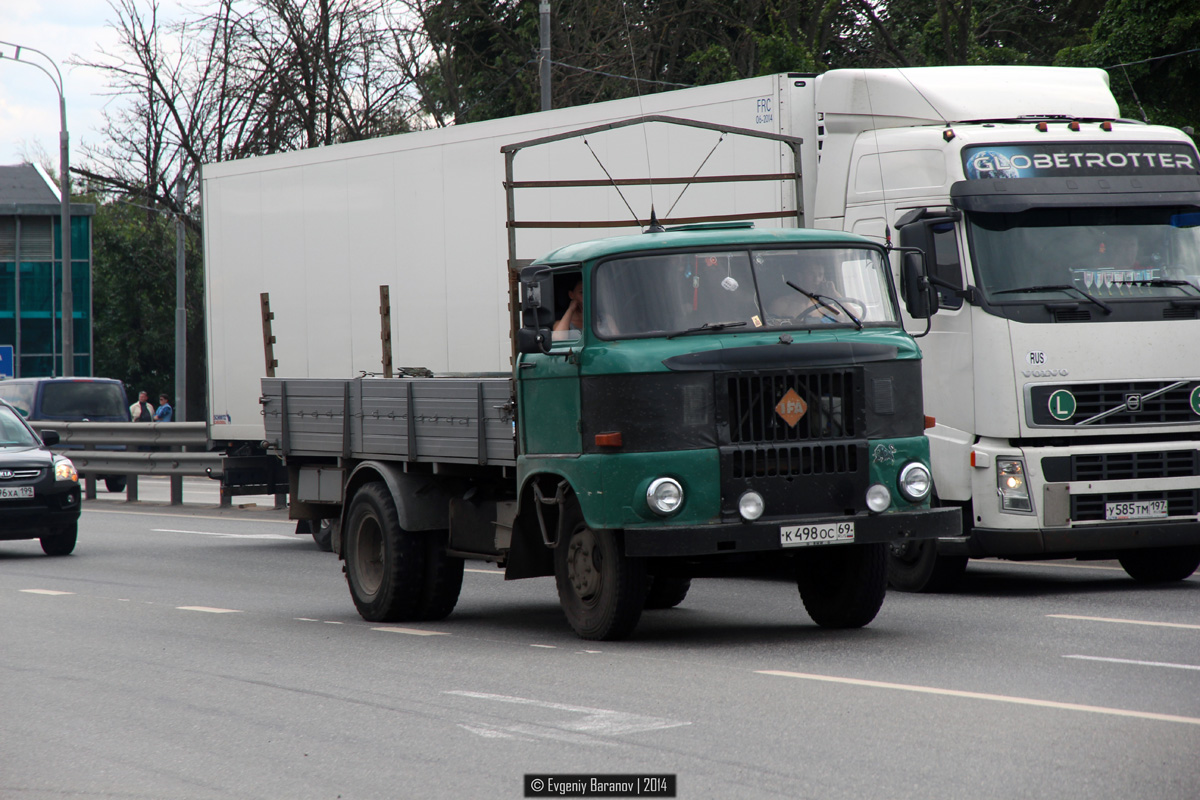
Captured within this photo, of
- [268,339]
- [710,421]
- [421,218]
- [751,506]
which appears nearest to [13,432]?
[268,339]

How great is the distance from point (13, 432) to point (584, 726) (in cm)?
1275

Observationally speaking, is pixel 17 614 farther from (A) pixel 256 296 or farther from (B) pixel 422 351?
→ (A) pixel 256 296

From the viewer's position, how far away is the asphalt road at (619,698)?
635cm

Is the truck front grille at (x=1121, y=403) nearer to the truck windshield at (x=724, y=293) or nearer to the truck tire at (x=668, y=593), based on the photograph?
the truck windshield at (x=724, y=293)

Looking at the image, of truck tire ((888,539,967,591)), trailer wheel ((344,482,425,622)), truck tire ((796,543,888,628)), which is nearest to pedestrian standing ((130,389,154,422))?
trailer wheel ((344,482,425,622))

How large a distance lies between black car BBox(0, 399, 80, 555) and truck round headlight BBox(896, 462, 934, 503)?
10.7 m

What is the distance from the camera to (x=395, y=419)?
A: 1166 cm

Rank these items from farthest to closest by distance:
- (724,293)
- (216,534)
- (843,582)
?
(216,534), (843,582), (724,293)

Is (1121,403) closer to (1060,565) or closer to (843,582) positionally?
(843,582)

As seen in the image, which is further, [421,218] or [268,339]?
[421,218]

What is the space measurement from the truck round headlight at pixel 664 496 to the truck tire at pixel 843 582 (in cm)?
120

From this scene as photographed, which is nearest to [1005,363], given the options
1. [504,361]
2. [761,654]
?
[761,654]

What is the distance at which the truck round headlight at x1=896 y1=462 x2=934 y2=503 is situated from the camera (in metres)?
9.52

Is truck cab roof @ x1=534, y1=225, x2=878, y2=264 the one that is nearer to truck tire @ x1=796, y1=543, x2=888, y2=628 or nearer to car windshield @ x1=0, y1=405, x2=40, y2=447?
truck tire @ x1=796, y1=543, x2=888, y2=628
